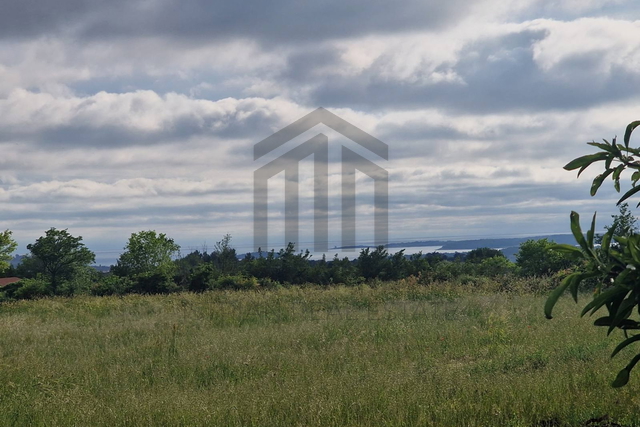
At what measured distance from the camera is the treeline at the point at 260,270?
83.5ft

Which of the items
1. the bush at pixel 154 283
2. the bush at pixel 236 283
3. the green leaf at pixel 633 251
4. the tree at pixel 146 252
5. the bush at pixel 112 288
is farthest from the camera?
the tree at pixel 146 252

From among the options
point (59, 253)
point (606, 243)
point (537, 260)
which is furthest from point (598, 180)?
point (59, 253)

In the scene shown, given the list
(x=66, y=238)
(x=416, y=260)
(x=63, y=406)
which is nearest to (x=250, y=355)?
(x=63, y=406)

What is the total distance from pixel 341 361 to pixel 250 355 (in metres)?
1.64

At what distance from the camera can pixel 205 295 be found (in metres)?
20.6

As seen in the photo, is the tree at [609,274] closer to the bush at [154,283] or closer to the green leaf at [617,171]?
the green leaf at [617,171]

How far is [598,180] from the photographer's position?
10.3ft

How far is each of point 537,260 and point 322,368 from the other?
19.7m

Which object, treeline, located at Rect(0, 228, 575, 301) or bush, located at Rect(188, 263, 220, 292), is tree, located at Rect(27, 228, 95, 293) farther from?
bush, located at Rect(188, 263, 220, 292)

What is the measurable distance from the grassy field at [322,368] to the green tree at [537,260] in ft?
28.1

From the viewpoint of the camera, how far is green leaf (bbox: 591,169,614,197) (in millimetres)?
3036

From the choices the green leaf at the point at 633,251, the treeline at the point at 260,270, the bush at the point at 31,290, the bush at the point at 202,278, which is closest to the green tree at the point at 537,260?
the treeline at the point at 260,270

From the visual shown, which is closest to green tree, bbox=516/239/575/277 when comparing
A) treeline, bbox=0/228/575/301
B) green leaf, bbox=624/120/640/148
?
treeline, bbox=0/228/575/301

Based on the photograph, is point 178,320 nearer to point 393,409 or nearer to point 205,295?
point 205,295
